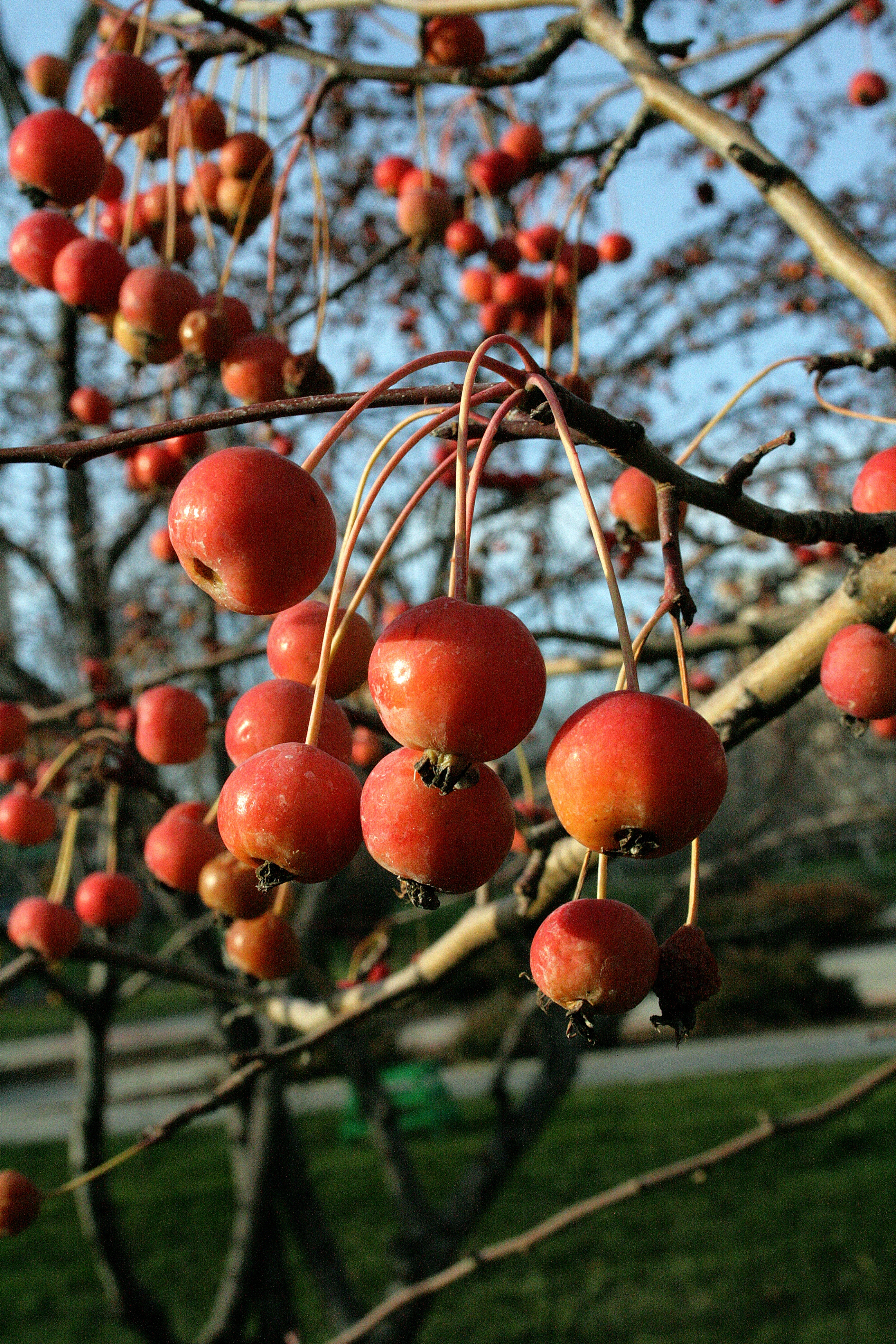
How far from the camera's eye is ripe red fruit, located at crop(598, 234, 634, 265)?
3352 mm

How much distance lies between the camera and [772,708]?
1.41m

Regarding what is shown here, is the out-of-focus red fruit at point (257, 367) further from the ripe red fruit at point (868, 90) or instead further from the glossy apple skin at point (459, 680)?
the ripe red fruit at point (868, 90)

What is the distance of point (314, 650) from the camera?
1104mm

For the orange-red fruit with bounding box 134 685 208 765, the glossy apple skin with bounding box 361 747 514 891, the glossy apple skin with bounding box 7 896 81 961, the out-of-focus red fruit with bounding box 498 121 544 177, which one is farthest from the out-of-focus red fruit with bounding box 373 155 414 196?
the glossy apple skin with bounding box 361 747 514 891

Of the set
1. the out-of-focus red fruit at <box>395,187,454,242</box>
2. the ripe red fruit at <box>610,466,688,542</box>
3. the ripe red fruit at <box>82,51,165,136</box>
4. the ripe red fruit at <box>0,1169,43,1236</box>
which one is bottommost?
the ripe red fruit at <box>0,1169,43,1236</box>

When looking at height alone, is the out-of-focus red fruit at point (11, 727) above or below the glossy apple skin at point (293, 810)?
above

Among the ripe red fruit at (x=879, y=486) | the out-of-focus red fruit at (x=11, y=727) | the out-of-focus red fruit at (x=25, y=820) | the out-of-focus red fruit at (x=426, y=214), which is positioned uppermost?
the out-of-focus red fruit at (x=426, y=214)

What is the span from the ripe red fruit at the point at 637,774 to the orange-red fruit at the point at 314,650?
0.36 m

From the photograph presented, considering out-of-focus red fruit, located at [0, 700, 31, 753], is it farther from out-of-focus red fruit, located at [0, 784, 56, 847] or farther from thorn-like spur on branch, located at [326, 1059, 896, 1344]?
thorn-like spur on branch, located at [326, 1059, 896, 1344]

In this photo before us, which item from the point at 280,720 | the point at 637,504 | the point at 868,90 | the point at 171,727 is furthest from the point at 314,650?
the point at 868,90

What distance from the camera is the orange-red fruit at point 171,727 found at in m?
2.00

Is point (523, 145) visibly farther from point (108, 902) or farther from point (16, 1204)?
point (16, 1204)

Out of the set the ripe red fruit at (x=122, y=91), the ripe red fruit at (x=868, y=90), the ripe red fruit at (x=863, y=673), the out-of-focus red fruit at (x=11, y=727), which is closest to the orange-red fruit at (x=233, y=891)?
the ripe red fruit at (x=863, y=673)

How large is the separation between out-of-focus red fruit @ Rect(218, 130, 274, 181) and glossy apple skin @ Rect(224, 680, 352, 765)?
1656mm
